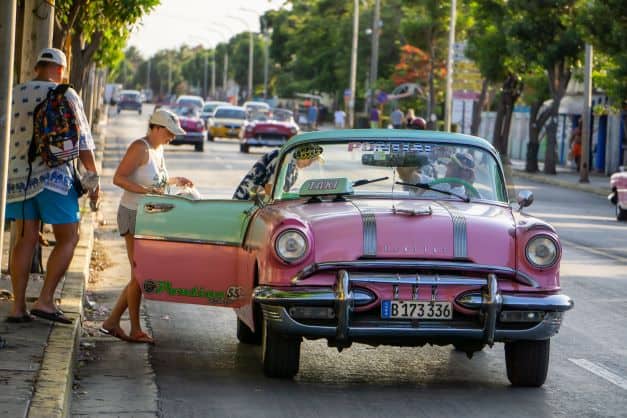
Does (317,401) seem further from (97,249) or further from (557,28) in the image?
(557,28)

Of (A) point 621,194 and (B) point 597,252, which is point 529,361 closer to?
(B) point 597,252

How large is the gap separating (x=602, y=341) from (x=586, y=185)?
30758 mm

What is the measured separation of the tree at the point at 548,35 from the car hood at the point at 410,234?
36.5 meters

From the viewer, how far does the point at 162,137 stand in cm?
1068

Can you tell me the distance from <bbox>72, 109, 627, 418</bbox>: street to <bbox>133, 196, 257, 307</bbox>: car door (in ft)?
1.65

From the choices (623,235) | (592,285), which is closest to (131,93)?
(623,235)

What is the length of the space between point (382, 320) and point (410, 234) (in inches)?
21.1

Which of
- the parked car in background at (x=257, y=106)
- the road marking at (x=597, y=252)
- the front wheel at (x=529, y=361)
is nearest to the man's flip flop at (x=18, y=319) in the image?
the front wheel at (x=529, y=361)

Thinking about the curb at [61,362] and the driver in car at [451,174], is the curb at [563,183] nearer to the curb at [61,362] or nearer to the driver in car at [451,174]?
the curb at [61,362]

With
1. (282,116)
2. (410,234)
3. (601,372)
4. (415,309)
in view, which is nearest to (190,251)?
(410,234)

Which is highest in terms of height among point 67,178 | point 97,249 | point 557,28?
point 557,28

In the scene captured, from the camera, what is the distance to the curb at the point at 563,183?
39134mm

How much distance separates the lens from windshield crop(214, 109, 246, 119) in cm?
6078

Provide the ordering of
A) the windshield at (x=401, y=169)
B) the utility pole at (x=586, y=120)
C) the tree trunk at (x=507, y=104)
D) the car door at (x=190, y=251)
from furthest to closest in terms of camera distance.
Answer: the tree trunk at (x=507, y=104) → the utility pole at (x=586, y=120) → the windshield at (x=401, y=169) → the car door at (x=190, y=251)
